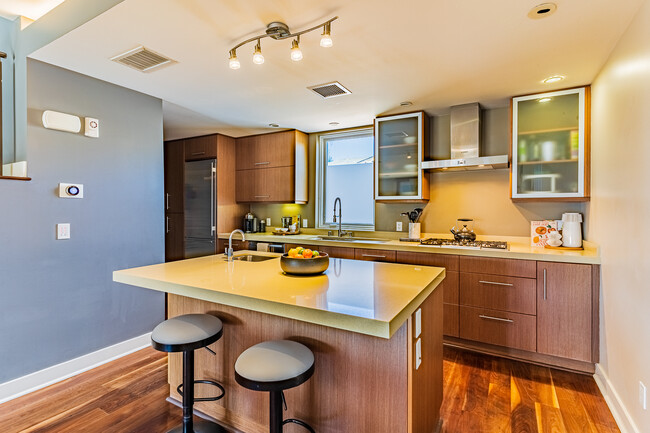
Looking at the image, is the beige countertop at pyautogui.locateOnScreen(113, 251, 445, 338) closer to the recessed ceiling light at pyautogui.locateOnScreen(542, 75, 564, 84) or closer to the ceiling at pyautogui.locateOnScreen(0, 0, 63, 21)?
the recessed ceiling light at pyautogui.locateOnScreen(542, 75, 564, 84)

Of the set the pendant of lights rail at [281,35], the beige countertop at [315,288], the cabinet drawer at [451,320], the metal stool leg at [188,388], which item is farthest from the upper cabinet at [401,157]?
the metal stool leg at [188,388]

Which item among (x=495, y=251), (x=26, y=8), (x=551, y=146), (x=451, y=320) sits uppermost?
(x=26, y=8)

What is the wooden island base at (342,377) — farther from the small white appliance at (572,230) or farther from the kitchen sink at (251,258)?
the small white appliance at (572,230)

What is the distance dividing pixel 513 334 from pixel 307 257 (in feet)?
6.68

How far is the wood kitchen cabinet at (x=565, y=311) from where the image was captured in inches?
95.6

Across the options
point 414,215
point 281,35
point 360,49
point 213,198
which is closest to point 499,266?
point 414,215

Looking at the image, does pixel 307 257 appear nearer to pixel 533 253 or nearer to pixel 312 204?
pixel 533 253

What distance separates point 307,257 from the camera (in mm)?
1861

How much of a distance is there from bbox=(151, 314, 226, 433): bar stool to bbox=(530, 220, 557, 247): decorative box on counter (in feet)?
9.43

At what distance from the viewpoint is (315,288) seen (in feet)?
5.10

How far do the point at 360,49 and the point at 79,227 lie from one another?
2.57 m

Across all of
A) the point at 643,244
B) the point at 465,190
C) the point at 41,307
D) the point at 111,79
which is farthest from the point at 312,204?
the point at 643,244

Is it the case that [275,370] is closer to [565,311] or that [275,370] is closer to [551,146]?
[565,311]

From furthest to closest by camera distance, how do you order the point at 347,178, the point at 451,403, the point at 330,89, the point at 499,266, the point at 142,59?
1. the point at 347,178
2. the point at 330,89
3. the point at 499,266
4. the point at 142,59
5. the point at 451,403
